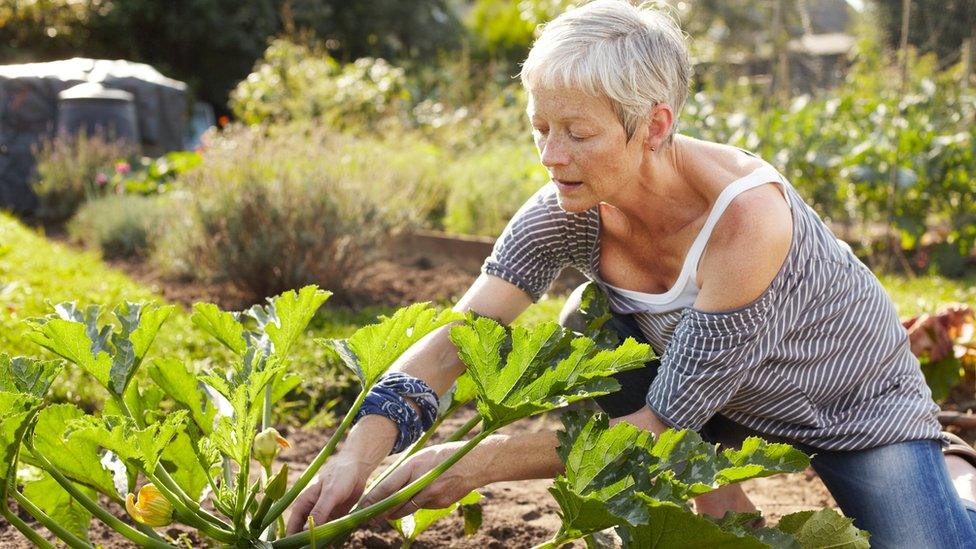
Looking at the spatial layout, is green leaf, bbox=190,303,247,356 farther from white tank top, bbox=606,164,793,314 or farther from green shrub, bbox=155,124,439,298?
green shrub, bbox=155,124,439,298

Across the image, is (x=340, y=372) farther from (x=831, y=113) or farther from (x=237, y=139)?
(x=831, y=113)

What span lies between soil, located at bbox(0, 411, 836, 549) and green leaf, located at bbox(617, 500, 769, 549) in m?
0.77

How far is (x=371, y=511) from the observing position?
1439mm

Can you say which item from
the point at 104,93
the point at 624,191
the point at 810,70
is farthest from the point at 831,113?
the point at 810,70

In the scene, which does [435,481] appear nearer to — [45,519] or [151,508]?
[151,508]

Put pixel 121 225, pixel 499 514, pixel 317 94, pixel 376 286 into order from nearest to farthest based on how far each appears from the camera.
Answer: pixel 499 514
pixel 376 286
pixel 121 225
pixel 317 94

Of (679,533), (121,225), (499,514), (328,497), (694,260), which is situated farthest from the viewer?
(121,225)

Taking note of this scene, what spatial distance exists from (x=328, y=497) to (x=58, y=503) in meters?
0.53

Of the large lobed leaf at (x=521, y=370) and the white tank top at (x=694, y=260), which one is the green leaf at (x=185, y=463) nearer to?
the large lobed leaf at (x=521, y=370)

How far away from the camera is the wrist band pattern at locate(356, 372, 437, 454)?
174cm

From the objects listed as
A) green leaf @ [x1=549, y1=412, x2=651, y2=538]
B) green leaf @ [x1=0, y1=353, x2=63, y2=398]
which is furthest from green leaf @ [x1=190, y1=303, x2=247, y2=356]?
green leaf @ [x1=549, y1=412, x2=651, y2=538]

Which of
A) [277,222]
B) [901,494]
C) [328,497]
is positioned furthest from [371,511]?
[277,222]

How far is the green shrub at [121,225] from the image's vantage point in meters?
6.56

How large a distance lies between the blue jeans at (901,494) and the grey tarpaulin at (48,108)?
28.8ft
